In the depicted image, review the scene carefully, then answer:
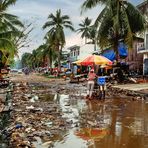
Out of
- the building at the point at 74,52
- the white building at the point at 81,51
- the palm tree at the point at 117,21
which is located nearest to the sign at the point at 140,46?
the palm tree at the point at 117,21

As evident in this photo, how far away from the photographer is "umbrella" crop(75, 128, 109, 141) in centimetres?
991

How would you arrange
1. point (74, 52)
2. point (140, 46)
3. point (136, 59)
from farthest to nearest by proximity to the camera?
point (74, 52) < point (136, 59) < point (140, 46)

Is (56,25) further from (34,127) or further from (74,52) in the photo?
(34,127)

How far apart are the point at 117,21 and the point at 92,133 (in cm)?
2363

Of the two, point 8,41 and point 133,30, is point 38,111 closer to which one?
point 8,41

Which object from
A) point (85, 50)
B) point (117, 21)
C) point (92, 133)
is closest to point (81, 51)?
point (85, 50)

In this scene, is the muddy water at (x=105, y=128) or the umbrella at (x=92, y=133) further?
the umbrella at (x=92, y=133)

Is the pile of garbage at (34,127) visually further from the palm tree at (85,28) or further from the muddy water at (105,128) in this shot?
the palm tree at (85,28)

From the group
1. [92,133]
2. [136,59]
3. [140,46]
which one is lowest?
[92,133]

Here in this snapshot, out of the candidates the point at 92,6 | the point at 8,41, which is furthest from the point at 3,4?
the point at 92,6

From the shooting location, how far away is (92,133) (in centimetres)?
1048

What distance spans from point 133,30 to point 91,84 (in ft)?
52.1

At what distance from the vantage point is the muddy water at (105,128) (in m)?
9.18

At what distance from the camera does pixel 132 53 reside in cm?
4997
